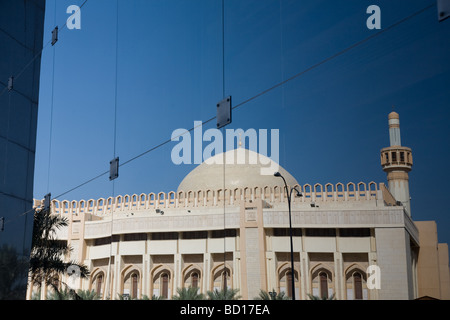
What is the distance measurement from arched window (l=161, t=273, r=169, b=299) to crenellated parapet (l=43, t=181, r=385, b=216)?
558mm

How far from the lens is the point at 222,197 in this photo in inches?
163

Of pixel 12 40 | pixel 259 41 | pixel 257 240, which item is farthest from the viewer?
pixel 12 40

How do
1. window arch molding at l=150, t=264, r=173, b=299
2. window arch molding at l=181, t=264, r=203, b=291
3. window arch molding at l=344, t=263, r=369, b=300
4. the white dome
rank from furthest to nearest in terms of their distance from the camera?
window arch molding at l=150, t=264, r=173, b=299
window arch molding at l=181, t=264, r=203, b=291
the white dome
window arch molding at l=344, t=263, r=369, b=300

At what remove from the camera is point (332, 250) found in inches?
130

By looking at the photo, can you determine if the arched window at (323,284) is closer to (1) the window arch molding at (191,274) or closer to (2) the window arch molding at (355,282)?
(2) the window arch molding at (355,282)

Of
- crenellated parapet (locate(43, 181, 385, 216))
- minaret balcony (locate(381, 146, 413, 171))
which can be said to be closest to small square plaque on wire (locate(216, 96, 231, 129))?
Result: crenellated parapet (locate(43, 181, 385, 216))

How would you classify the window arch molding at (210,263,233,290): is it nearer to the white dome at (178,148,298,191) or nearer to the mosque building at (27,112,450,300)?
the mosque building at (27,112,450,300)

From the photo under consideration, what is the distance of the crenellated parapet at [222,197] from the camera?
10.5 ft

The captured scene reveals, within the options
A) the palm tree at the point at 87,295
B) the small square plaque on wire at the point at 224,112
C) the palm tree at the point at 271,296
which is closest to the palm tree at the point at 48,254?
the palm tree at the point at 87,295

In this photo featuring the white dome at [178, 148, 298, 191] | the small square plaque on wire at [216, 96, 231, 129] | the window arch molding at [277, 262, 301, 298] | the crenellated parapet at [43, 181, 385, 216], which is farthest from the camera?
the small square plaque on wire at [216, 96, 231, 129]

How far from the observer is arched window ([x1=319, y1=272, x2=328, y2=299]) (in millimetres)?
3271
